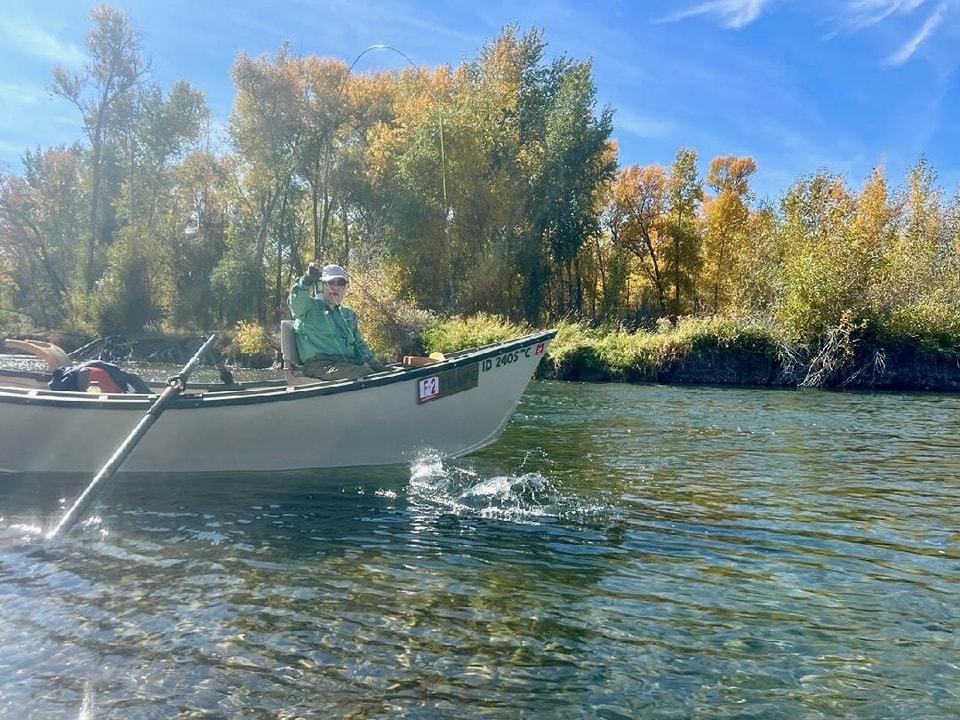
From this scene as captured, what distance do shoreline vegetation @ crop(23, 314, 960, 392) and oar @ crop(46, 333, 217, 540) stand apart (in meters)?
13.7

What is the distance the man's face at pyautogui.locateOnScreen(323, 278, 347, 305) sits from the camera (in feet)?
30.2

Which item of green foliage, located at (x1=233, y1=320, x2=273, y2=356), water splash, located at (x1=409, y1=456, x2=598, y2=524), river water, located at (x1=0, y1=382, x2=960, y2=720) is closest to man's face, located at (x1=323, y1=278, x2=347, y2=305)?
river water, located at (x1=0, y1=382, x2=960, y2=720)

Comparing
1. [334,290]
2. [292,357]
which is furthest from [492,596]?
[292,357]

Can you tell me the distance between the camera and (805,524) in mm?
7164

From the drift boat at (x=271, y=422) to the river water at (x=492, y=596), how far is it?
12.8 inches

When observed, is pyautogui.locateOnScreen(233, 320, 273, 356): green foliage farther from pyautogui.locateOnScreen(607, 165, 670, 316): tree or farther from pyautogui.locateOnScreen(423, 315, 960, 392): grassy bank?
pyautogui.locateOnScreen(607, 165, 670, 316): tree

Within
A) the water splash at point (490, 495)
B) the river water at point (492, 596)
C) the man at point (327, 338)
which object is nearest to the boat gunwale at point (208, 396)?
the man at point (327, 338)

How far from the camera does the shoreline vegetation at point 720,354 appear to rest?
902 inches

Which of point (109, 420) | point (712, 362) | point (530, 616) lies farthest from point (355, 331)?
point (712, 362)

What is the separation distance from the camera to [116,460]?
301 inches

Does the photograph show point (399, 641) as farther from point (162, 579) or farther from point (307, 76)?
point (307, 76)

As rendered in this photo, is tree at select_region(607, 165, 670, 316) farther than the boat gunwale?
Yes

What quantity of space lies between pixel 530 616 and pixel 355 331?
571cm

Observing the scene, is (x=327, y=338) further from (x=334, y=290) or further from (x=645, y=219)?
(x=645, y=219)
